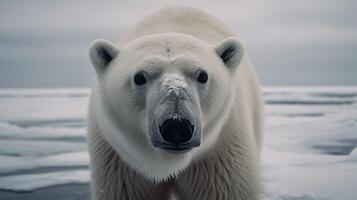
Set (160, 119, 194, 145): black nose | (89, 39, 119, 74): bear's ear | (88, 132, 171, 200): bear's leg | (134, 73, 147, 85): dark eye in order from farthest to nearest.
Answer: (88, 132, 171, 200): bear's leg, (89, 39, 119, 74): bear's ear, (134, 73, 147, 85): dark eye, (160, 119, 194, 145): black nose

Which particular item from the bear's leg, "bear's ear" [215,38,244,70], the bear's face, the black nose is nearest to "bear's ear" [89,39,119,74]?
the bear's face

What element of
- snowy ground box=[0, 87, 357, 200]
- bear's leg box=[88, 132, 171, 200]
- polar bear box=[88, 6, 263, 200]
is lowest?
snowy ground box=[0, 87, 357, 200]

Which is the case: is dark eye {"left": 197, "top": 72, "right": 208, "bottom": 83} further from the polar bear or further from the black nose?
the black nose

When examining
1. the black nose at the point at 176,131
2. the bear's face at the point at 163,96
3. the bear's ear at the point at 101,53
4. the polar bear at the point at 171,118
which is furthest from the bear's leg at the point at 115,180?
the black nose at the point at 176,131

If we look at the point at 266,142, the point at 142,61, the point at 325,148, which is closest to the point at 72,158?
the point at 266,142

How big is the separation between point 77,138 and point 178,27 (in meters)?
5.76

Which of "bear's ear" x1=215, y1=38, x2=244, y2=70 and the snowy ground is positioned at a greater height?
"bear's ear" x1=215, y1=38, x2=244, y2=70

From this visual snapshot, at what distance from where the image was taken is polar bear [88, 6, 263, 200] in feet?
7.38

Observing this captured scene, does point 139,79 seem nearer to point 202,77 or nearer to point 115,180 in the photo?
point 202,77

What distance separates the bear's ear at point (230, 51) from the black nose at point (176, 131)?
0.84 m

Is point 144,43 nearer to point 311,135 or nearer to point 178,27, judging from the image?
point 178,27

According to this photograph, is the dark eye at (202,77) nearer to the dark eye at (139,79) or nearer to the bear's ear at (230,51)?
the dark eye at (139,79)

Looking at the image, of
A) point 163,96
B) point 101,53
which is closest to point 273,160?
point 101,53

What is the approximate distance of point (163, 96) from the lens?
2.20 metres
